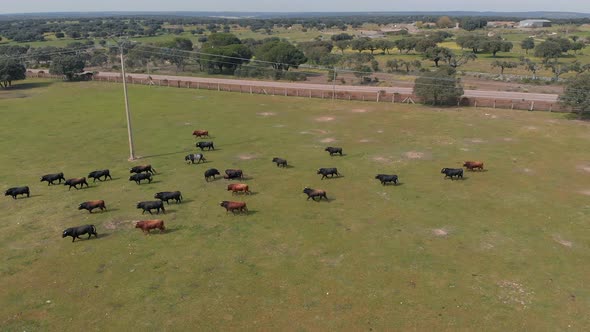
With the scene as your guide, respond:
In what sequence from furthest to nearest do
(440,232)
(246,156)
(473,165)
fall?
(246,156) → (473,165) → (440,232)

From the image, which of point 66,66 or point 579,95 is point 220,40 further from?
point 579,95

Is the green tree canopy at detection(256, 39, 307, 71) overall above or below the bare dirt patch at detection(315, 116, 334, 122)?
above

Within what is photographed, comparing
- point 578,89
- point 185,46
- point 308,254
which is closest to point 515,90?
point 578,89

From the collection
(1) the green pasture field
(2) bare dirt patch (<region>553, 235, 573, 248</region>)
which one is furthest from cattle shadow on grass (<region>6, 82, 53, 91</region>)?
(2) bare dirt patch (<region>553, 235, 573, 248</region>)

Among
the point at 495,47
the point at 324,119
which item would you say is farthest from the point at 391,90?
the point at 495,47

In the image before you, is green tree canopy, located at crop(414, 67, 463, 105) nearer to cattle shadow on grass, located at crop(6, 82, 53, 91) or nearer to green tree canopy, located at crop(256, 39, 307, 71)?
green tree canopy, located at crop(256, 39, 307, 71)

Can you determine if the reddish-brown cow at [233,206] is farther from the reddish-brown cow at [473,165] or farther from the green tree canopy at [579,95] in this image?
the green tree canopy at [579,95]
